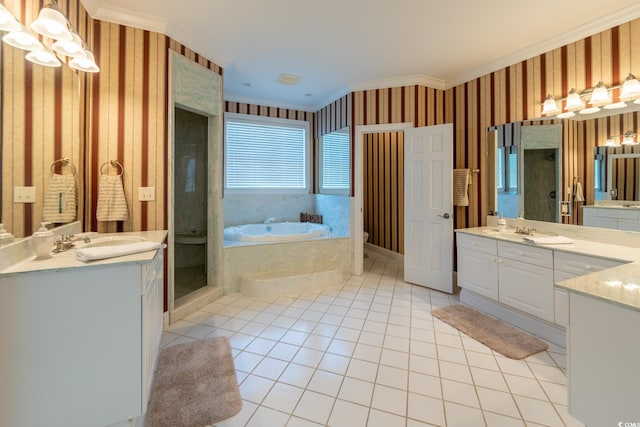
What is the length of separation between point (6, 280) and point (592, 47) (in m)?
4.28

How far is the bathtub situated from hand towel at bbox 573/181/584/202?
108 inches

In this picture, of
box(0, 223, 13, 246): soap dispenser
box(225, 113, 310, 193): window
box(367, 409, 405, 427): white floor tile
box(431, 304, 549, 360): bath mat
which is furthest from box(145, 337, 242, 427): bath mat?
box(225, 113, 310, 193): window

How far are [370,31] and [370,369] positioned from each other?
283 centimetres

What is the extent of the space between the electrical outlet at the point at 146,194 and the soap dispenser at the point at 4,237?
48.3 inches

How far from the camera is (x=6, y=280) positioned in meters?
1.17

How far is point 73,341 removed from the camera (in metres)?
1.27

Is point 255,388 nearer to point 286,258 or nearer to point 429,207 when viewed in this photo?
point 286,258

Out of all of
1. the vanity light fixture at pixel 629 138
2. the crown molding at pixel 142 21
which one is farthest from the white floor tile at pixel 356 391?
the crown molding at pixel 142 21

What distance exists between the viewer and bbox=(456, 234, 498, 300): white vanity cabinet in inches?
108

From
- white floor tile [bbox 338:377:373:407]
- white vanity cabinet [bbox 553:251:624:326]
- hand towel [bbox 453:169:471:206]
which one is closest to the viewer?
white floor tile [bbox 338:377:373:407]

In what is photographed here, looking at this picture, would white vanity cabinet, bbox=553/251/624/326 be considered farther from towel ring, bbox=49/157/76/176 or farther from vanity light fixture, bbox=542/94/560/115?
towel ring, bbox=49/157/76/176

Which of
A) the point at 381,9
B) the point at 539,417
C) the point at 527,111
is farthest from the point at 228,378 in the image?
the point at 527,111

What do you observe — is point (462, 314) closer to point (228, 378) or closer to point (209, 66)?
point (228, 378)

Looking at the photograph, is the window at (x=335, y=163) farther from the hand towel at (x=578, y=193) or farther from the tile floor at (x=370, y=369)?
the hand towel at (x=578, y=193)
